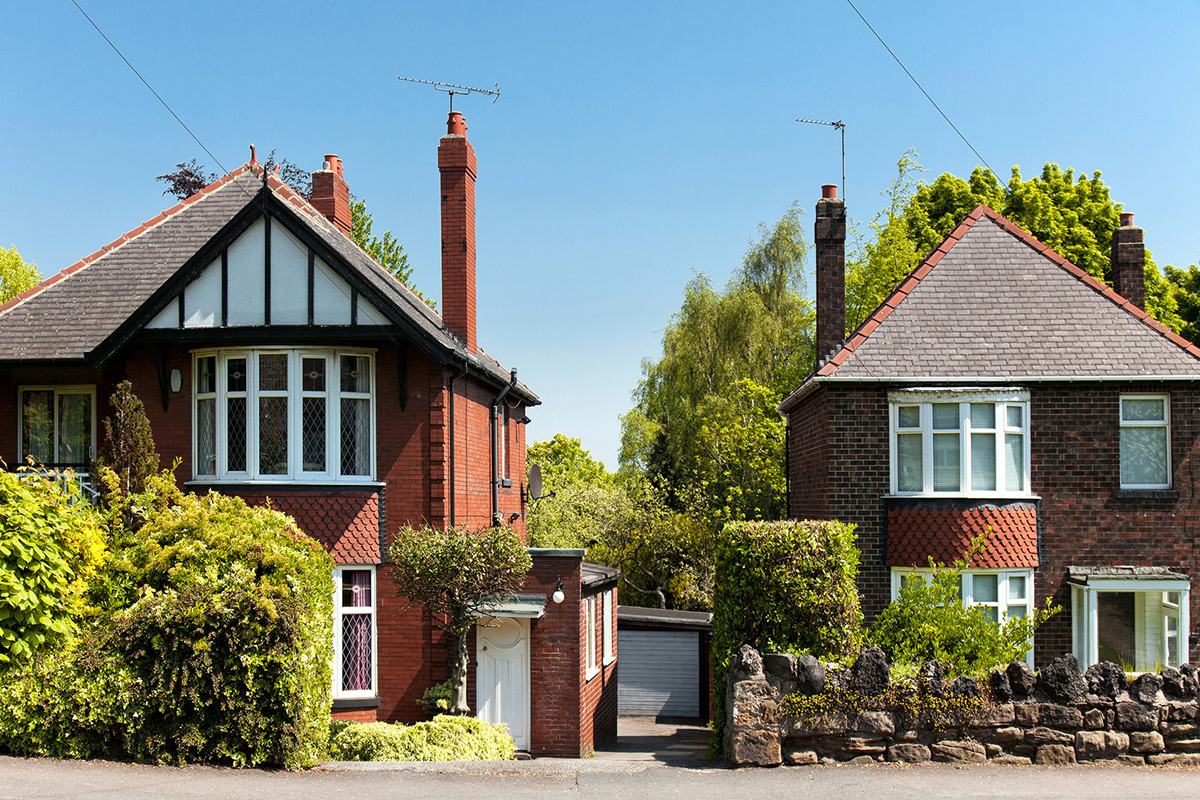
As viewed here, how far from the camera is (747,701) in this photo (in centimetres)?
1074

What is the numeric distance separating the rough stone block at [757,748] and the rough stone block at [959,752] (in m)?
1.62

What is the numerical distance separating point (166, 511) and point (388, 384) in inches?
165

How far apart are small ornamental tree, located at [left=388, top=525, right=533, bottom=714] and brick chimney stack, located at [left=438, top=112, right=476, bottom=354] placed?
15.4 feet

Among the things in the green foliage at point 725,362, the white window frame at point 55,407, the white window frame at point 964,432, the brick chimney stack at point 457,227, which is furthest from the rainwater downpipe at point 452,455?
the green foliage at point 725,362

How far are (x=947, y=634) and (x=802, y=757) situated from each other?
2759 mm

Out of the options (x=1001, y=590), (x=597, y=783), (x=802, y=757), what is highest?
(x=1001, y=590)

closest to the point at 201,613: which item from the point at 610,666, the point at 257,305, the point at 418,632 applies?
the point at 418,632

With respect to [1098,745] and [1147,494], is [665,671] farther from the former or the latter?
[1098,745]

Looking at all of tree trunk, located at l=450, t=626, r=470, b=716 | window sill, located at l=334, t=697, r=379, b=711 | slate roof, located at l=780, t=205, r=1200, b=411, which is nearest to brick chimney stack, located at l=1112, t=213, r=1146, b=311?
slate roof, located at l=780, t=205, r=1200, b=411

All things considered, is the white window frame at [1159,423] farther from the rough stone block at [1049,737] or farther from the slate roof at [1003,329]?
the rough stone block at [1049,737]

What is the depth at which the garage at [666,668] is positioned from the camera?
25797mm

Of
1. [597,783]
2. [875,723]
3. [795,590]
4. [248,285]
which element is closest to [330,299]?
[248,285]

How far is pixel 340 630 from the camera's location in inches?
621

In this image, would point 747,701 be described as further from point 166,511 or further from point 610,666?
point 610,666
